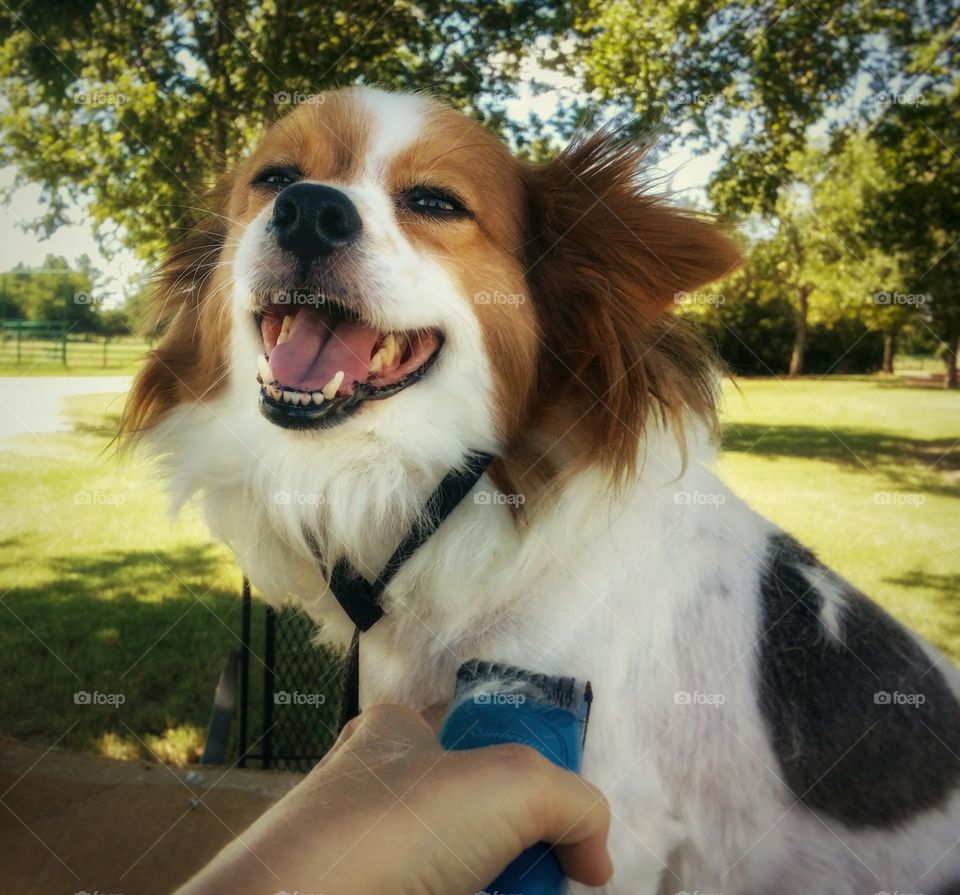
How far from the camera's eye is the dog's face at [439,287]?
167cm

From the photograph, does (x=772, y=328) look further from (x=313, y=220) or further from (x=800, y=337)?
(x=313, y=220)

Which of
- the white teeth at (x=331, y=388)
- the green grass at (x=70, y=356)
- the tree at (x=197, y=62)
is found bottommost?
the green grass at (x=70, y=356)

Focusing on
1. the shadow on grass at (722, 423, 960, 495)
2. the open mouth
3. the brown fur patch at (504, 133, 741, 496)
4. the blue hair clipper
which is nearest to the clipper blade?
the blue hair clipper

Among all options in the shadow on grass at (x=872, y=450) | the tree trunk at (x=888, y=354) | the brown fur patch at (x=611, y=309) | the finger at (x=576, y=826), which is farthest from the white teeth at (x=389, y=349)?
the tree trunk at (x=888, y=354)

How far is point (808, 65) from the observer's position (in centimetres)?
329

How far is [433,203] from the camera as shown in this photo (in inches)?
70.6

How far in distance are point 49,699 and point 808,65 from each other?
3.98 meters

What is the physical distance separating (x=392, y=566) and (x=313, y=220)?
745 mm

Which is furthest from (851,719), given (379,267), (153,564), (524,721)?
(153,564)

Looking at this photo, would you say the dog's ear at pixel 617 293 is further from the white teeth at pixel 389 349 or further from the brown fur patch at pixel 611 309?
the white teeth at pixel 389 349

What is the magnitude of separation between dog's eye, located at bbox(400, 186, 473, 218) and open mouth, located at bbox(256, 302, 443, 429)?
267 mm

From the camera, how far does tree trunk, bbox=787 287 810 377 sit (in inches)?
220

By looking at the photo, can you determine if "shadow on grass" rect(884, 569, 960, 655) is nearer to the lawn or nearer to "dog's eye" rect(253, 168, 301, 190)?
the lawn

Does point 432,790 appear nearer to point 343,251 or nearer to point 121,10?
point 343,251
